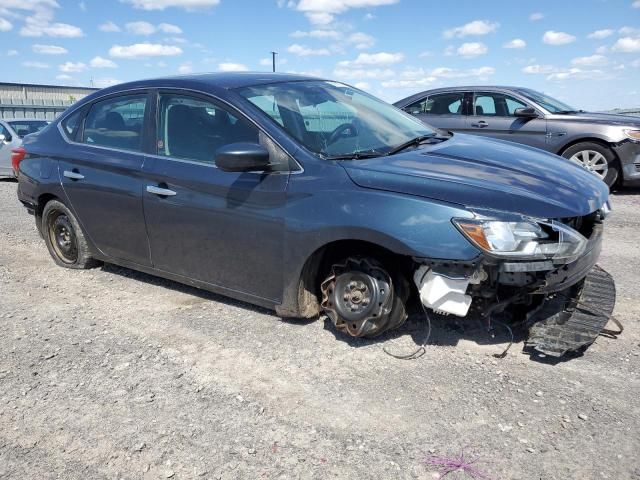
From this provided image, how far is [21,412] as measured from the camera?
2941 mm

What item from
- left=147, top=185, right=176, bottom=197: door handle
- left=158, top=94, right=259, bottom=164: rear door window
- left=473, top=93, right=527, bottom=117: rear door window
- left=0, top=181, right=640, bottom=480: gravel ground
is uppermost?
left=473, top=93, right=527, bottom=117: rear door window

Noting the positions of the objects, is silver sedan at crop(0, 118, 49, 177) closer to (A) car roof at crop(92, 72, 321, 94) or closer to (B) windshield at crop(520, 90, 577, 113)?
(A) car roof at crop(92, 72, 321, 94)

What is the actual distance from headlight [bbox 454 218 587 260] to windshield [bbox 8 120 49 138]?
1159 centimetres

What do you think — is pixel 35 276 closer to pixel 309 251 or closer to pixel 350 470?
pixel 309 251

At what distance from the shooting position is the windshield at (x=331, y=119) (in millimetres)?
3598

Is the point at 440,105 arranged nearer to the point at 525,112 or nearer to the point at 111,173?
the point at 525,112

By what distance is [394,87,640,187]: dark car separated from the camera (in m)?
8.23

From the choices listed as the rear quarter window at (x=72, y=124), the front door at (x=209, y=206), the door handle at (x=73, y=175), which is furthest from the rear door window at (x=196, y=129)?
the rear quarter window at (x=72, y=124)

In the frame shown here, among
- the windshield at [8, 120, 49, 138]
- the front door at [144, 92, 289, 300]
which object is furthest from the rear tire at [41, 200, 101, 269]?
the windshield at [8, 120, 49, 138]

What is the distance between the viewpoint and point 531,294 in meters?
3.14

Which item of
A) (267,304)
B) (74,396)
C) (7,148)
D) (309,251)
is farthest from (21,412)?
(7,148)

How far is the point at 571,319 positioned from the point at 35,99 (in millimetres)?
40996

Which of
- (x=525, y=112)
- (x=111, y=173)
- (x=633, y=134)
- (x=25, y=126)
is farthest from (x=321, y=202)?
(x=25, y=126)

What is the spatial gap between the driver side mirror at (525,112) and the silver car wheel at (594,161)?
3.12 ft
